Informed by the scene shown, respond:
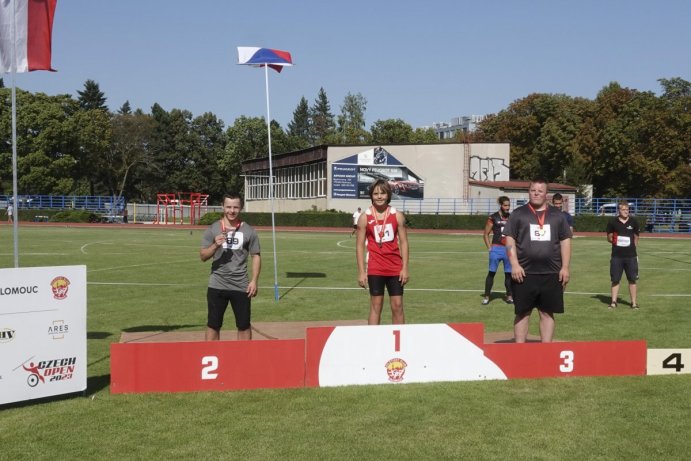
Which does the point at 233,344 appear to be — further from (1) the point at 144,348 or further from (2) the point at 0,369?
(2) the point at 0,369

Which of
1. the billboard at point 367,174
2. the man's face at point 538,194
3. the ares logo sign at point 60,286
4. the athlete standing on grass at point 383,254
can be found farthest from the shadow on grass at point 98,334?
the billboard at point 367,174

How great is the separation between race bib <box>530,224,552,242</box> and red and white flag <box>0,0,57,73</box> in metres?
5.86

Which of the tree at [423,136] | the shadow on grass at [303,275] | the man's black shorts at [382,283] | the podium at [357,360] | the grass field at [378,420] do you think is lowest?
the grass field at [378,420]

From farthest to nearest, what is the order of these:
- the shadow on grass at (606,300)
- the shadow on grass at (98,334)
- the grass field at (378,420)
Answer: the shadow on grass at (606,300) < the shadow on grass at (98,334) < the grass field at (378,420)

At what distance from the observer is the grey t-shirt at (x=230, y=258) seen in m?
7.40

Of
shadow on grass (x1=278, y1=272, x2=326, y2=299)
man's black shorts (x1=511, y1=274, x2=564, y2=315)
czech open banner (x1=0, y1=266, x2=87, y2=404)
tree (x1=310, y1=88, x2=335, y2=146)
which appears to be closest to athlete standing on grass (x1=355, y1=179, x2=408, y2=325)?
man's black shorts (x1=511, y1=274, x2=564, y2=315)

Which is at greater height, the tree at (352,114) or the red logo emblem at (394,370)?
the tree at (352,114)

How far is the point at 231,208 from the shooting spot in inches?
293

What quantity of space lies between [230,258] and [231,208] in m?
0.52

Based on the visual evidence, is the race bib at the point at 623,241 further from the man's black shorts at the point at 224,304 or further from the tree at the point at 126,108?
the tree at the point at 126,108

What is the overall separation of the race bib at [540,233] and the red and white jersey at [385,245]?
147 cm

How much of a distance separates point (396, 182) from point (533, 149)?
2604 centimetres

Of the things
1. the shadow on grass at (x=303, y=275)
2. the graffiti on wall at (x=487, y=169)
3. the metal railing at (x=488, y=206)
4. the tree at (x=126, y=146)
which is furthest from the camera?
the tree at (x=126, y=146)

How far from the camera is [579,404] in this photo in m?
6.40
